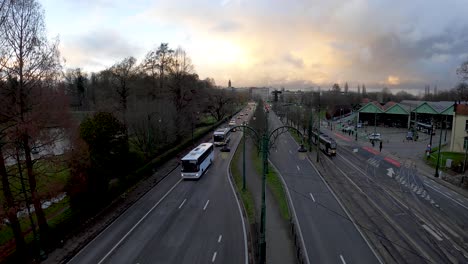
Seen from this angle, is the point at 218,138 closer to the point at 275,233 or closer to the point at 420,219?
the point at 275,233

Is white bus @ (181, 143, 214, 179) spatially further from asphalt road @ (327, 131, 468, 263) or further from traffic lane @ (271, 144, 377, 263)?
asphalt road @ (327, 131, 468, 263)

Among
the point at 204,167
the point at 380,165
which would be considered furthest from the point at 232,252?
the point at 380,165

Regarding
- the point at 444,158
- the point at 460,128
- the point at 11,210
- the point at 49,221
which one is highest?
the point at 460,128

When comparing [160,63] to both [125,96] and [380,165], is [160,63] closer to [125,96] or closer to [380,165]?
[125,96]

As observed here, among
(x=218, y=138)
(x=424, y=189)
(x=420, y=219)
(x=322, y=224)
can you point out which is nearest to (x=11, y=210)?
(x=322, y=224)

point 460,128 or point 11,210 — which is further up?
A: point 460,128

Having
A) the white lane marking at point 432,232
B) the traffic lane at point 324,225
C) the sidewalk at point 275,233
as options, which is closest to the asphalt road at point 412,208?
the white lane marking at point 432,232

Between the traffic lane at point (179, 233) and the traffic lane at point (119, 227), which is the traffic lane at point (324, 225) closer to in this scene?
the traffic lane at point (179, 233)
